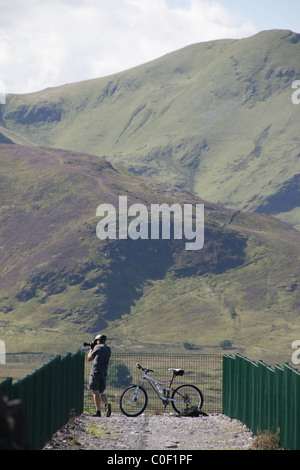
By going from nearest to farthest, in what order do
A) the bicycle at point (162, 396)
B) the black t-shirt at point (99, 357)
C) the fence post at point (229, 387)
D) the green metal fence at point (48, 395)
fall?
the green metal fence at point (48, 395)
the black t-shirt at point (99, 357)
the bicycle at point (162, 396)
the fence post at point (229, 387)

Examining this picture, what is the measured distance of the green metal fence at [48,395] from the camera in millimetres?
12533

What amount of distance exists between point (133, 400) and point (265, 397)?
19.6 ft

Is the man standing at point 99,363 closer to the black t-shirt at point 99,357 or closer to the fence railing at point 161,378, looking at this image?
the black t-shirt at point 99,357

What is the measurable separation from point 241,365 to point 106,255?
134754 millimetres

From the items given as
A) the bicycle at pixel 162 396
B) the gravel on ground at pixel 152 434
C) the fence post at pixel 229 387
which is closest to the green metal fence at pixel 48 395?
the gravel on ground at pixel 152 434

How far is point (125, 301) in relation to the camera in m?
148

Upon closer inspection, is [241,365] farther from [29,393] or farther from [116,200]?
[116,200]

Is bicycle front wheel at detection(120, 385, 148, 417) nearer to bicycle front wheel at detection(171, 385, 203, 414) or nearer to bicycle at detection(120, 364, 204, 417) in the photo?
bicycle at detection(120, 364, 204, 417)

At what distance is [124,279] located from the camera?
501 feet

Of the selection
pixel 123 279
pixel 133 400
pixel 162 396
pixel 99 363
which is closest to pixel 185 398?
pixel 162 396

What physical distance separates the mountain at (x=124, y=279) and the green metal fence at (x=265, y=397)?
10151 centimetres

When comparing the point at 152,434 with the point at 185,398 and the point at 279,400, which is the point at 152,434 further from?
the point at 279,400

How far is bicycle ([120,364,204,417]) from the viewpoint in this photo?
2048 centimetres

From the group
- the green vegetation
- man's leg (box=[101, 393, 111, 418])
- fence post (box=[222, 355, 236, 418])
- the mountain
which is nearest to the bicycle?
fence post (box=[222, 355, 236, 418])
